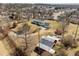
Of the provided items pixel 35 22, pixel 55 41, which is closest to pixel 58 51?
pixel 55 41

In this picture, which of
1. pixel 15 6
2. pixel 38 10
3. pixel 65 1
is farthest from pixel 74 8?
pixel 15 6

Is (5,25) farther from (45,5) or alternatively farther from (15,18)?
(45,5)

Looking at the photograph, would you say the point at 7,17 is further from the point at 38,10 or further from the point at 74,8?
the point at 74,8

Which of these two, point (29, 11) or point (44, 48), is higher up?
point (29, 11)

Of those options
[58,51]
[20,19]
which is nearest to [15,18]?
[20,19]

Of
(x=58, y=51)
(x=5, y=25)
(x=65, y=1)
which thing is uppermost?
(x=65, y=1)

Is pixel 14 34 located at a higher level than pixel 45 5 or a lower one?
lower

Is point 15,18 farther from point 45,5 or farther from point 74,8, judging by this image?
point 74,8
